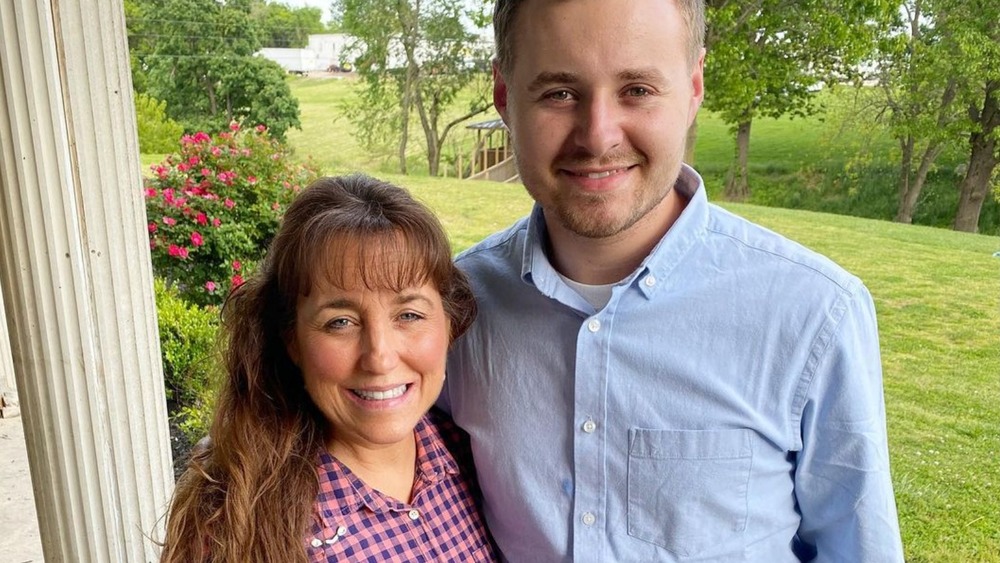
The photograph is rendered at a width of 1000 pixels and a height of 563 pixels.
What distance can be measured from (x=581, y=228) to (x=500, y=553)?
1.82ft

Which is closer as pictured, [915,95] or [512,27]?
[512,27]

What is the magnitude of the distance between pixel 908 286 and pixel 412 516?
2828 mm

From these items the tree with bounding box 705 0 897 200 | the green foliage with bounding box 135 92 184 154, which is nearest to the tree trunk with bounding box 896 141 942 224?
the tree with bounding box 705 0 897 200

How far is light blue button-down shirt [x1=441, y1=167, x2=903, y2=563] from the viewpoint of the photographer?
0.99 m

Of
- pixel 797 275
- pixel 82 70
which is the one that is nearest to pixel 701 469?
pixel 797 275

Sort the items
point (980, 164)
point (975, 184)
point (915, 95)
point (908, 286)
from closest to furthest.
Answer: point (980, 164)
point (975, 184)
point (915, 95)
point (908, 286)

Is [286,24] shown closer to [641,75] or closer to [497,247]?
[497,247]

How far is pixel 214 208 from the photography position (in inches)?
150

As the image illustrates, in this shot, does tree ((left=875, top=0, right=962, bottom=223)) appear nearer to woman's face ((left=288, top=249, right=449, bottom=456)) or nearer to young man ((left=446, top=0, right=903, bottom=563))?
young man ((left=446, top=0, right=903, bottom=563))

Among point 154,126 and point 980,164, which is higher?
point 980,164

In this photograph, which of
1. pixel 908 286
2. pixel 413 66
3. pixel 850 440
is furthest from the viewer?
pixel 413 66

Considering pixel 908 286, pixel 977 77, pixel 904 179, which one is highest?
pixel 977 77

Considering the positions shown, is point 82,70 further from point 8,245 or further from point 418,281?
point 418,281

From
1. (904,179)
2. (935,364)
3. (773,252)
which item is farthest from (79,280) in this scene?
(904,179)
